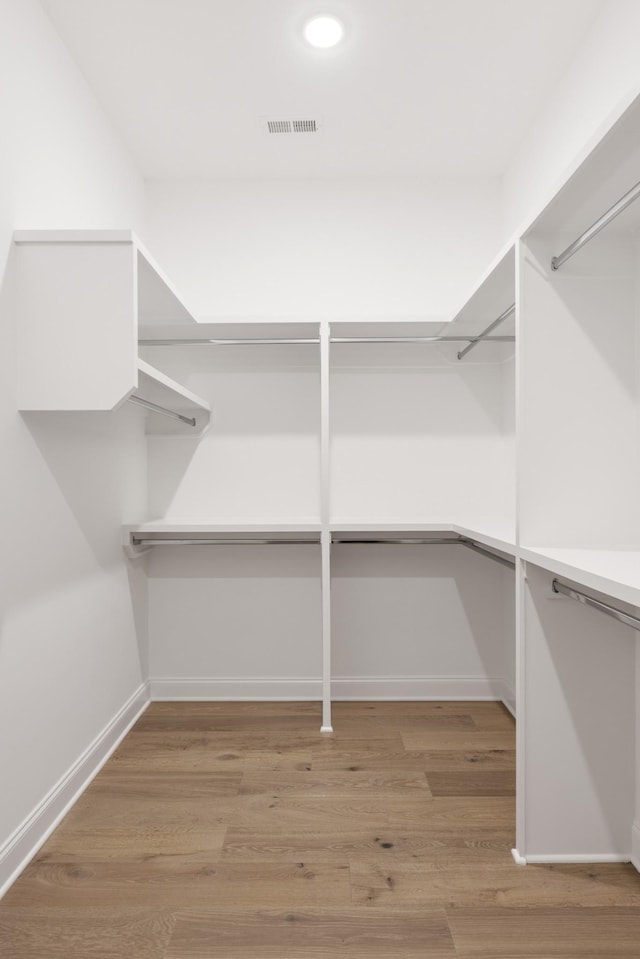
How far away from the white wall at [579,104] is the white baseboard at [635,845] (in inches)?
64.3

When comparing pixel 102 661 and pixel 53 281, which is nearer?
pixel 53 281

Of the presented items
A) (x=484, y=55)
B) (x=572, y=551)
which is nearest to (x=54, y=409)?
(x=572, y=551)

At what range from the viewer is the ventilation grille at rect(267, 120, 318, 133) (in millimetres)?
2381

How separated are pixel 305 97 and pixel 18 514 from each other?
1.82 metres

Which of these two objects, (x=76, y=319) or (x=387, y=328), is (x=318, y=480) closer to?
(x=387, y=328)

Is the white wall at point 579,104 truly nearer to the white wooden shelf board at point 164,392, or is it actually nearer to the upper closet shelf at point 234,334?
the upper closet shelf at point 234,334

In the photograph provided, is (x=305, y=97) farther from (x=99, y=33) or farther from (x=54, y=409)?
(x=54, y=409)

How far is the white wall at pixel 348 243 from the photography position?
281 centimetres

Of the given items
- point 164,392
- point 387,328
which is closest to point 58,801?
point 164,392

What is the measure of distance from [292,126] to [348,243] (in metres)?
0.57

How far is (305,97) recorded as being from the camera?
225 centimetres

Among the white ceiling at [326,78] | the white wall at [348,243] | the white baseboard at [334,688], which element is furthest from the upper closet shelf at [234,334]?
the white baseboard at [334,688]

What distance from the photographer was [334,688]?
9.23 ft

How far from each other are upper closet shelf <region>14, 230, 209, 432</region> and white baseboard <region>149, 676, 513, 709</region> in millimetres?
1663
